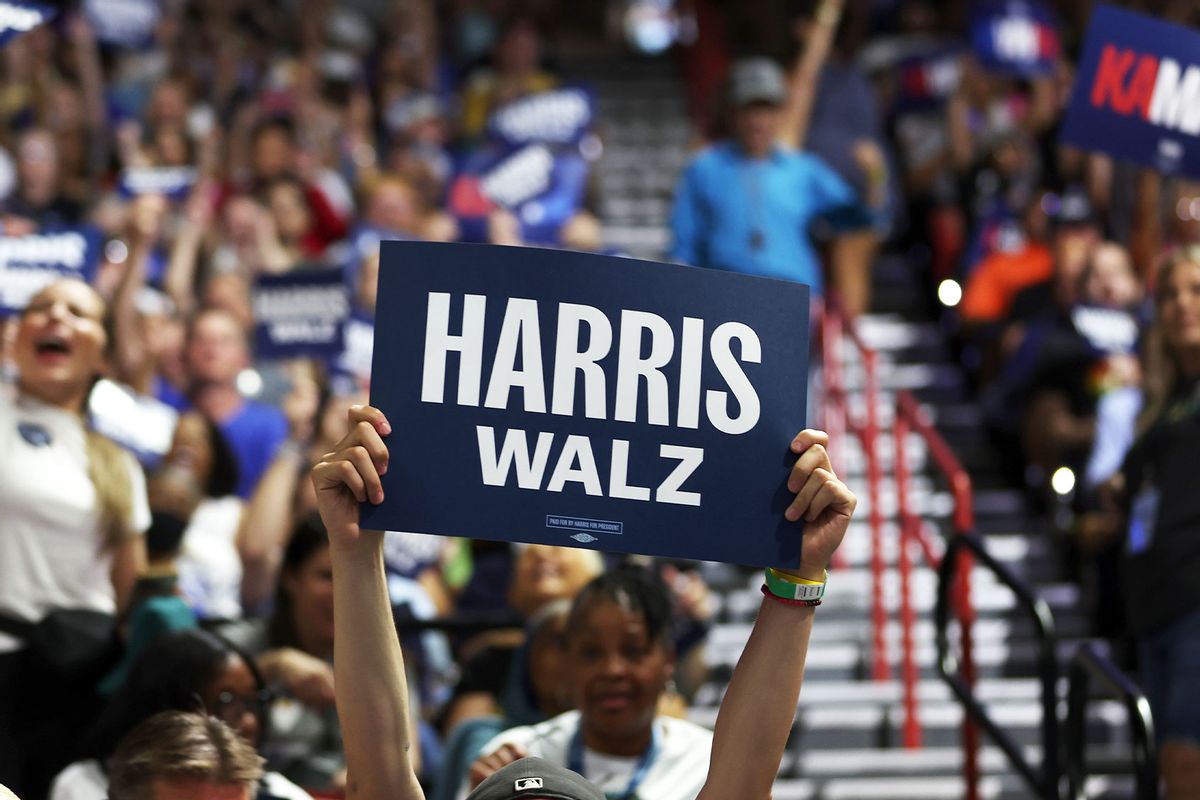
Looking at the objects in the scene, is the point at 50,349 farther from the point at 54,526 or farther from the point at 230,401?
the point at 230,401

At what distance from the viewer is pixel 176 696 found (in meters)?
4.03

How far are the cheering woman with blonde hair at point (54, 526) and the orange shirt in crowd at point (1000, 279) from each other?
589 centimetres

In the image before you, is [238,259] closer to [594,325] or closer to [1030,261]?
[1030,261]

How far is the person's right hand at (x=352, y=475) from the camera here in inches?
115

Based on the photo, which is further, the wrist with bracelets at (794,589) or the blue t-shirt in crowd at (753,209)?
the blue t-shirt in crowd at (753,209)

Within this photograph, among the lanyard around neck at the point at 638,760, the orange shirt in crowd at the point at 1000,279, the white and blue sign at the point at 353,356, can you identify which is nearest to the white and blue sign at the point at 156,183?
the white and blue sign at the point at 353,356

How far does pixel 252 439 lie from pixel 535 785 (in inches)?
188

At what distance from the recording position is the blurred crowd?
186 inches

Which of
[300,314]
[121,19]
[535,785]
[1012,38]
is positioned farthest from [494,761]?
[1012,38]

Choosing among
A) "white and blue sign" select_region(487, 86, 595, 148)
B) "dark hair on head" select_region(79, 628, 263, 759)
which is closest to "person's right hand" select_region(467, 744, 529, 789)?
A: "dark hair on head" select_region(79, 628, 263, 759)

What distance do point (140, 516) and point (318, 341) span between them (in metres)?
3.50

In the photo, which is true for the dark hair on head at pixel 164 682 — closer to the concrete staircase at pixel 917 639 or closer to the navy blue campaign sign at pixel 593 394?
the navy blue campaign sign at pixel 593 394

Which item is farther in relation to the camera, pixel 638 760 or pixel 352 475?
pixel 638 760

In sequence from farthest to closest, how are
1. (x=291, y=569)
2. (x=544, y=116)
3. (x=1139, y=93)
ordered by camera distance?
1. (x=544, y=116)
2. (x=1139, y=93)
3. (x=291, y=569)
